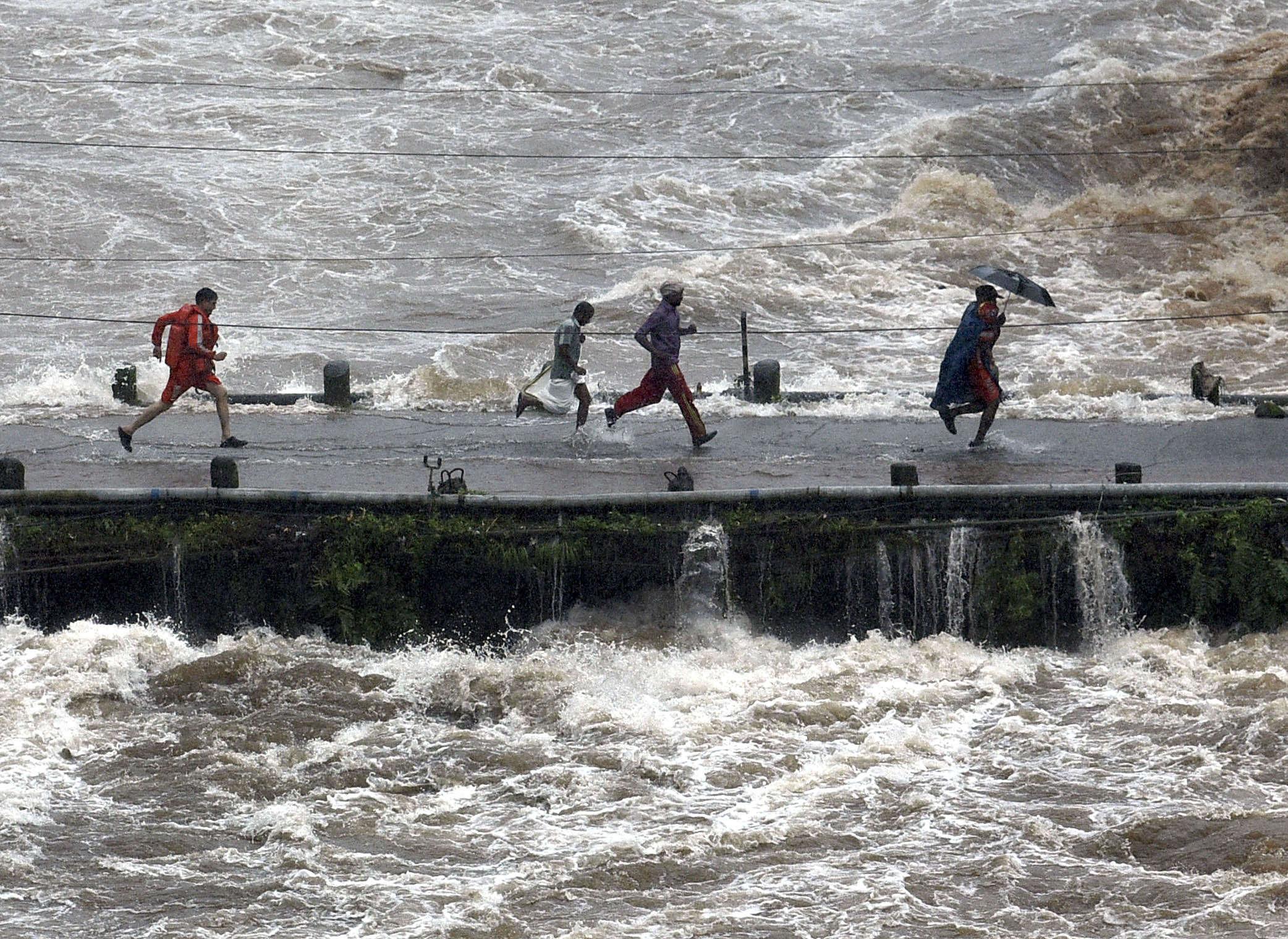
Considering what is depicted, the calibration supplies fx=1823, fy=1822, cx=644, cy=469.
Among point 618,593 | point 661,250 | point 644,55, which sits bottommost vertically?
point 618,593

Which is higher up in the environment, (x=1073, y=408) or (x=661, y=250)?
(x=661, y=250)

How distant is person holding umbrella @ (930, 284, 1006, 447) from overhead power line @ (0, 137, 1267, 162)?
20.6 metres

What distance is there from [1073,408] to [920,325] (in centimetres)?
878

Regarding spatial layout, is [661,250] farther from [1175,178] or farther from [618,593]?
Answer: [618,593]

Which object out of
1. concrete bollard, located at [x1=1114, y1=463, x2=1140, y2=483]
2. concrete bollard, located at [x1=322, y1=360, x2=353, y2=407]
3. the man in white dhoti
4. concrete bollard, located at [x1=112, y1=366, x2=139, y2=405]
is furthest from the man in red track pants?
concrete bollard, located at [x1=112, y1=366, x2=139, y2=405]

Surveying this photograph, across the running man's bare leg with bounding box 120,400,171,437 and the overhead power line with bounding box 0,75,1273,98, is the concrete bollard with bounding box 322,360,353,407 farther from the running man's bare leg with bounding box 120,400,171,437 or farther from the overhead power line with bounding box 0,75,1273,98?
the overhead power line with bounding box 0,75,1273,98

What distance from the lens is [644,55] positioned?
4316 cm

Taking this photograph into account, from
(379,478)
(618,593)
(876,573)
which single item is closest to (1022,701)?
(876,573)

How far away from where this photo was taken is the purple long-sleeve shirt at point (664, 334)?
16328 millimetres

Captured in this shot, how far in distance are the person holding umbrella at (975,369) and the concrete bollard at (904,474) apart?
2.04m

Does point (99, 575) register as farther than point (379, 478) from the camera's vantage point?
No

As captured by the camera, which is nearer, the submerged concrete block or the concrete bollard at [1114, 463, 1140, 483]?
the concrete bollard at [1114, 463, 1140, 483]

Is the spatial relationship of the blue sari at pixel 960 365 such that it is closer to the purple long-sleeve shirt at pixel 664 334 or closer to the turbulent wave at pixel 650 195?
the turbulent wave at pixel 650 195

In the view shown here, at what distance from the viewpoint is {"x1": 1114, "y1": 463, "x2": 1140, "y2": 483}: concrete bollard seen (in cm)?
1463
